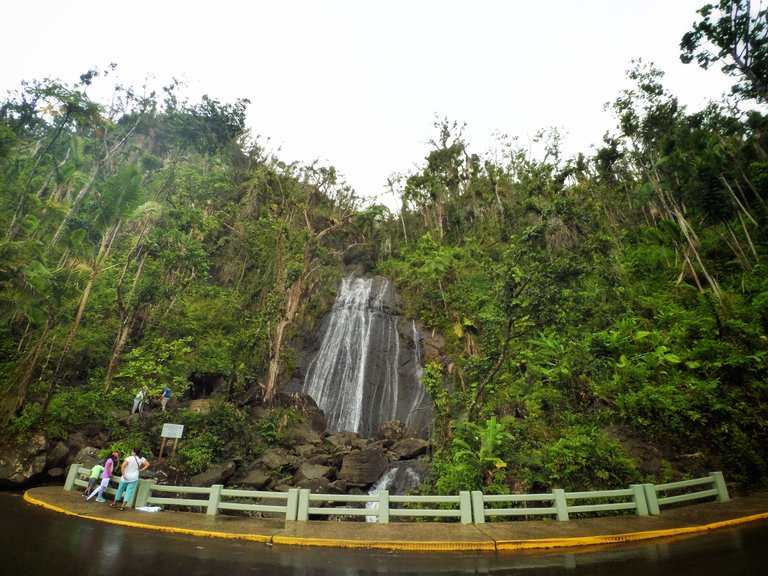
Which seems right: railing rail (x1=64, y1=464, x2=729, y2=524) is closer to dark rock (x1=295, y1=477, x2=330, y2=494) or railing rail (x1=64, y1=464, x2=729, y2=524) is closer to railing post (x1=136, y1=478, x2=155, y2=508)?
railing post (x1=136, y1=478, x2=155, y2=508)

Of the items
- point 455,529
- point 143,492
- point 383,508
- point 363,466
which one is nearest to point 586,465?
point 455,529

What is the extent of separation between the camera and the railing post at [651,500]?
885 centimetres

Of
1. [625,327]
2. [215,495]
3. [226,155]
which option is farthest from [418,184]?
[215,495]

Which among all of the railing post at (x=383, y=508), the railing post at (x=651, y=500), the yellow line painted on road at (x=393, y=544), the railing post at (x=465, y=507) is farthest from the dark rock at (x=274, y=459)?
the railing post at (x=651, y=500)

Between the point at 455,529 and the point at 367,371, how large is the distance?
60.2 ft

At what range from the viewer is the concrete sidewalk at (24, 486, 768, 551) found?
725 cm

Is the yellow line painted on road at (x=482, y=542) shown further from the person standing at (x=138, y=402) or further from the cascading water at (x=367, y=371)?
the cascading water at (x=367, y=371)

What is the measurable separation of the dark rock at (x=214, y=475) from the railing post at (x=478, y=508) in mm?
10568

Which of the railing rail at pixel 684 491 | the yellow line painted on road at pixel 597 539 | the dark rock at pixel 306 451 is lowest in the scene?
the yellow line painted on road at pixel 597 539

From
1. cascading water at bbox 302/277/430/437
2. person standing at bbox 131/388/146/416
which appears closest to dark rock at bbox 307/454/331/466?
cascading water at bbox 302/277/430/437

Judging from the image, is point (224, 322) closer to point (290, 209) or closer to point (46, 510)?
point (290, 209)

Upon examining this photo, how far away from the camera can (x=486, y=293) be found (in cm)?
2498

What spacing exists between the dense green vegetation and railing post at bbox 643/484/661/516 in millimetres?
1254

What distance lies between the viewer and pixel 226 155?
40000 millimetres
